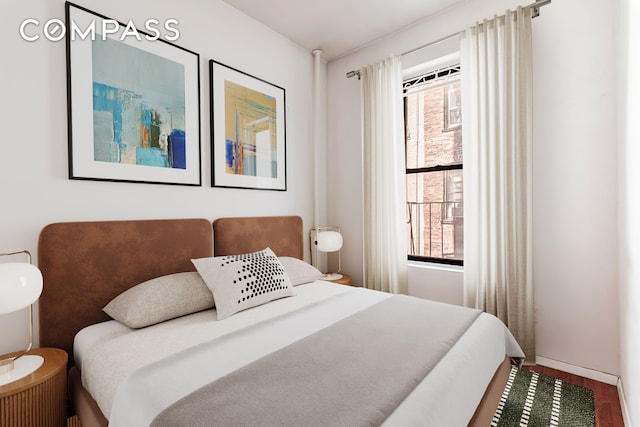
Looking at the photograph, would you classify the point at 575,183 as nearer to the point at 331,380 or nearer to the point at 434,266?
the point at 434,266

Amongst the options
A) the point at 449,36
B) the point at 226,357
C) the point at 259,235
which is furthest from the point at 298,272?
the point at 449,36

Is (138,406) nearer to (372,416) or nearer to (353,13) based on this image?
(372,416)

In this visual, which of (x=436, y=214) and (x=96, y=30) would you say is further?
(x=436, y=214)

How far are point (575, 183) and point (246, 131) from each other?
251 cm

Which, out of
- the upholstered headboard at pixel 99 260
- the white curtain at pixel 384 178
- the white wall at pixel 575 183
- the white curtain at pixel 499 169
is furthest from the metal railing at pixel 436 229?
the upholstered headboard at pixel 99 260

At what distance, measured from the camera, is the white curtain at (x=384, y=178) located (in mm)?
2947

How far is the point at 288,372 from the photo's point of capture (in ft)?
3.76

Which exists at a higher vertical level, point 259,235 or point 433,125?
point 433,125

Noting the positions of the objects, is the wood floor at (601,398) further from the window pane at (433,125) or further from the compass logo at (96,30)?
the compass logo at (96,30)

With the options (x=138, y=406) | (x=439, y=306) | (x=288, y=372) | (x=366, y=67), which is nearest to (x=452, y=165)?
(x=366, y=67)

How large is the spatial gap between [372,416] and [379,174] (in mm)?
2391

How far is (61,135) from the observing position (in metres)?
1.76

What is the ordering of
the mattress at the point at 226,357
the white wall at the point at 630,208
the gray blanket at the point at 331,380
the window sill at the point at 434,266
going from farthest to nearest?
1. the window sill at the point at 434,266
2. the white wall at the point at 630,208
3. the mattress at the point at 226,357
4. the gray blanket at the point at 331,380

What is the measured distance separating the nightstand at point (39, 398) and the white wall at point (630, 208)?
2546 millimetres
